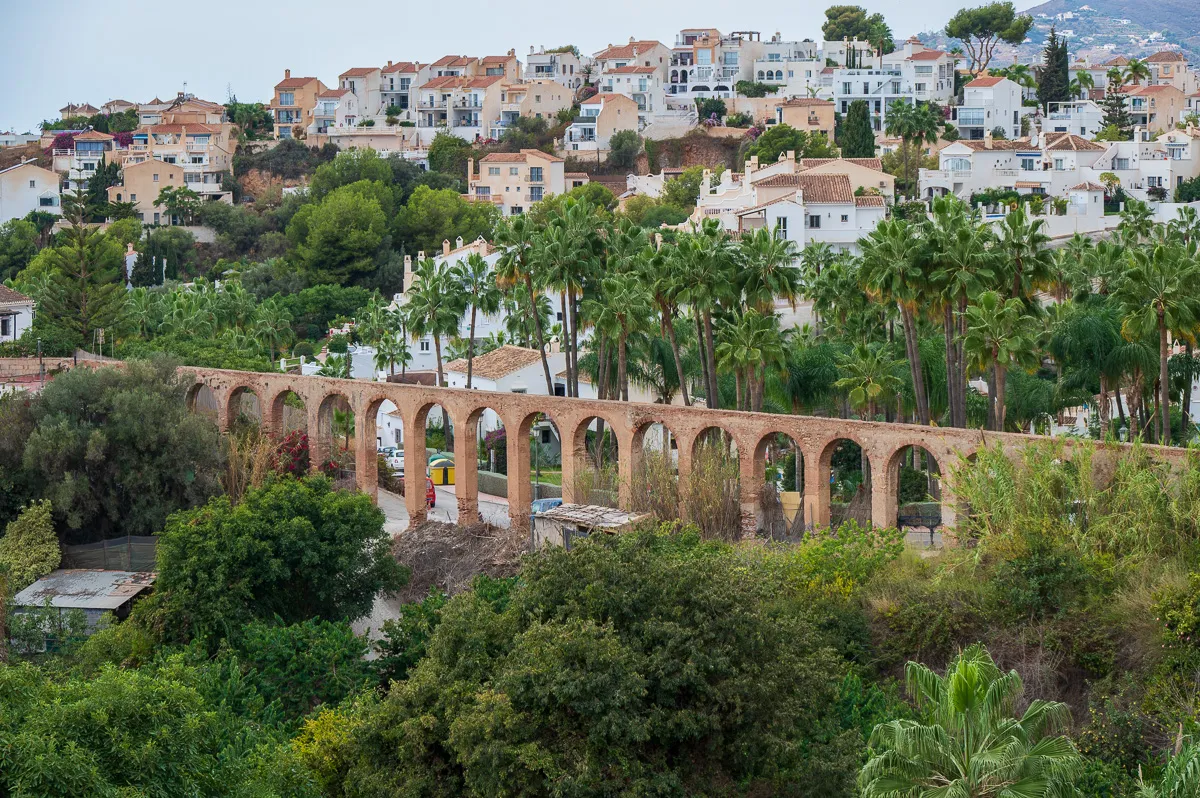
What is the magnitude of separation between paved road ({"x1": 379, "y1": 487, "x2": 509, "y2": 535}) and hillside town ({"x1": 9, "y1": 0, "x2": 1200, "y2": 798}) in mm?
241

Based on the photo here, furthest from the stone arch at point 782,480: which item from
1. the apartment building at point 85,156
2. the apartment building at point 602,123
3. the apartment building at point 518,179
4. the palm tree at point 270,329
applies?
the apartment building at point 85,156

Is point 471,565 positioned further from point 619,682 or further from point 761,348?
point 619,682

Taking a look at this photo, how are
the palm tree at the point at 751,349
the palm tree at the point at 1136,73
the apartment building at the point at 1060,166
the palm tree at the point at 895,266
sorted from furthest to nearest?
the palm tree at the point at 1136,73, the apartment building at the point at 1060,166, the palm tree at the point at 751,349, the palm tree at the point at 895,266

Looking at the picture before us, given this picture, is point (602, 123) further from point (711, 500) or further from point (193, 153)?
point (711, 500)

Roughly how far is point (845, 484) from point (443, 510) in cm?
1117

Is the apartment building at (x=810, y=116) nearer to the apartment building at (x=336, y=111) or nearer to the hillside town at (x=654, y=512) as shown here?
the hillside town at (x=654, y=512)

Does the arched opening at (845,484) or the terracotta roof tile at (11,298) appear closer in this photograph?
the arched opening at (845,484)

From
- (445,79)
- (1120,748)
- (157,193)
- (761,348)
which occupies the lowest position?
(1120,748)

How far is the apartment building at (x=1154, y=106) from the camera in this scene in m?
104

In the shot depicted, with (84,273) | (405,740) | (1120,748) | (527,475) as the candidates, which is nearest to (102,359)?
(84,273)

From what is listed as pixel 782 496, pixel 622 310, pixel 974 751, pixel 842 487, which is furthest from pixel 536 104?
pixel 974 751

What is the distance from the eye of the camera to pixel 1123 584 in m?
28.7

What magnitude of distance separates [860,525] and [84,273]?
32.8m

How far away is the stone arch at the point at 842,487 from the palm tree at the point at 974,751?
1494 centimetres
